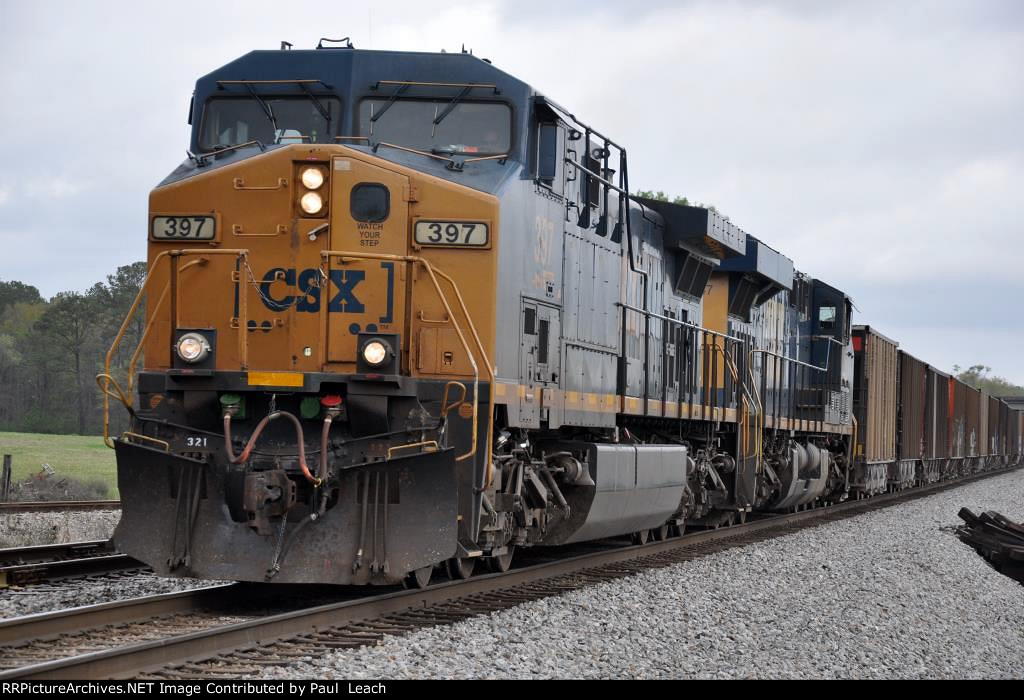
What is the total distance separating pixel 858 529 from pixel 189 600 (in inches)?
426

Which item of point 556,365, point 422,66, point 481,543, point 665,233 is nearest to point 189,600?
point 481,543

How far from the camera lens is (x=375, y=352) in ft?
23.9

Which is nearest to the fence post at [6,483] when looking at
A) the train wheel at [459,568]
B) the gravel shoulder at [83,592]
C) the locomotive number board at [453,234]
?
the gravel shoulder at [83,592]

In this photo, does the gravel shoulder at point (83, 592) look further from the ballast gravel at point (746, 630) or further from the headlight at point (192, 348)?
the ballast gravel at point (746, 630)

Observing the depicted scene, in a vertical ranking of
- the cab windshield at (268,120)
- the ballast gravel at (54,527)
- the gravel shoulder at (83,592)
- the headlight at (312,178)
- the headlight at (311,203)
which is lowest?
the ballast gravel at (54,527)

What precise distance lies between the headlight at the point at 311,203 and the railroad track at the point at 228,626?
8.05ft

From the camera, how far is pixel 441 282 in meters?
7.70

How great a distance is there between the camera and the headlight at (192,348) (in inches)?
291

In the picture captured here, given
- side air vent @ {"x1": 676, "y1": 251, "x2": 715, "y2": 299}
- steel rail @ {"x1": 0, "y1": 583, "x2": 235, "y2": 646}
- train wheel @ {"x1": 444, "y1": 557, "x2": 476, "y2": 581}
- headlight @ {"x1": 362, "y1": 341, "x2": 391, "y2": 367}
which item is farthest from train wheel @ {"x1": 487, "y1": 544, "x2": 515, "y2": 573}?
side air vent @ {"x1": 676, "y1": 251, "x2": 715, "y2": 299}

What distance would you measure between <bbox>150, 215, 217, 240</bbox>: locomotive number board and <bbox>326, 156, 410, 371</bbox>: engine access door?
0.84 meters

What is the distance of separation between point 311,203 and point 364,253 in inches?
20.3

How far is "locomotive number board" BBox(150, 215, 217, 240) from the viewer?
25.3 feet

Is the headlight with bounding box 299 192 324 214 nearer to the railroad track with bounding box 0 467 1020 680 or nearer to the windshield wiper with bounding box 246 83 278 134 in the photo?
the windshield wiper with bounding box 246 83 278 134

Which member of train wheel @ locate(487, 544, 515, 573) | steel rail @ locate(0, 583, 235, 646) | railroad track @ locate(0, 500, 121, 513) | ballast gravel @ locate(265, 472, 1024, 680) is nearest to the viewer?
ballast gravel @ locate(265, 472, 1024, 680)
